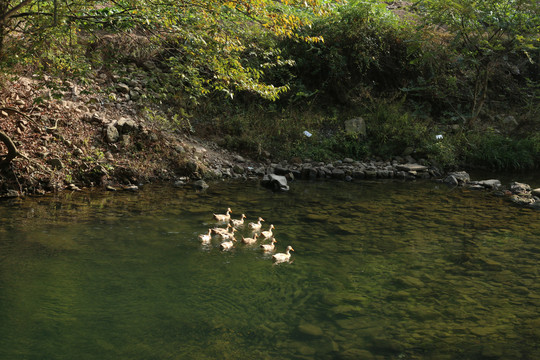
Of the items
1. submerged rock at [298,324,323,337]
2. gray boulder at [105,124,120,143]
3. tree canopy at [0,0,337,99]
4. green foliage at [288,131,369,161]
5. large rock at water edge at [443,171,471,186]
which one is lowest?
submerged rock at [298,324,323,337]

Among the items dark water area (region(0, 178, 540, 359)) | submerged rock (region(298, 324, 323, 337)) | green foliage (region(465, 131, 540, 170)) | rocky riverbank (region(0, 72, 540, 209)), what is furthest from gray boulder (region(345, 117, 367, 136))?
submerged rock (region(298, 324, 323, 337))

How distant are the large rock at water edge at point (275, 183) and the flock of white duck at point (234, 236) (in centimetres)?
345

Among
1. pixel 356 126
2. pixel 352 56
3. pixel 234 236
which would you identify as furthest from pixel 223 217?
A: pixel 352 56

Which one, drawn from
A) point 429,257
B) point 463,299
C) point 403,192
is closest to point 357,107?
point 403,192

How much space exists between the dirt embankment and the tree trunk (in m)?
→ 0.23

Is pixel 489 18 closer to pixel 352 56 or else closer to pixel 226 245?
pixel 352 56

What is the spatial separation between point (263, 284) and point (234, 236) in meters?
2.30

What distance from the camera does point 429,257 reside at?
25.5 feet

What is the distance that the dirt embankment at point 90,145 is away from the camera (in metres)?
10.9

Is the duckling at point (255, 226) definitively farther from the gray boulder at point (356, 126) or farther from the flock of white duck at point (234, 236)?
the gray boulder at point (356, 126)

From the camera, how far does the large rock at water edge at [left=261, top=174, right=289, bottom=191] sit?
12.9 meters

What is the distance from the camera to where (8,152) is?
32.0 ft

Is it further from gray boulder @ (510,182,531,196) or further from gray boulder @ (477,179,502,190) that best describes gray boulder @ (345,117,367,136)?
gray boulder @ (510,182,531,196)

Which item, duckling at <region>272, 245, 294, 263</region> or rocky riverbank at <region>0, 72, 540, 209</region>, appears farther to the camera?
rocky riverbank at <region>0, 72, 540, 209</region>
